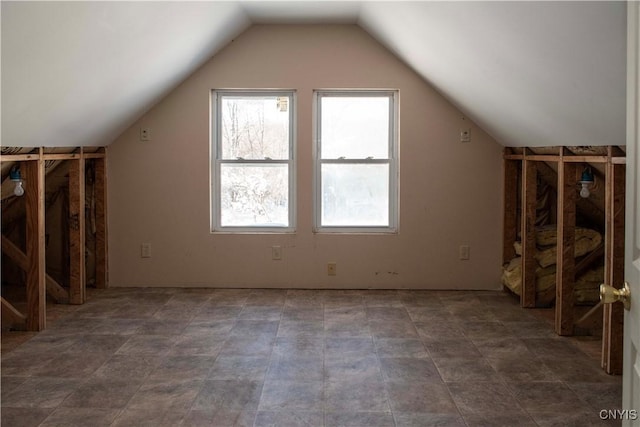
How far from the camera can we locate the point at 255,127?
5.95m

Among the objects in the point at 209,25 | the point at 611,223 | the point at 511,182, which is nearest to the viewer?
the point at 611,223

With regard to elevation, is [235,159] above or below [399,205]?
above

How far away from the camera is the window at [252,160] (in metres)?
5.92

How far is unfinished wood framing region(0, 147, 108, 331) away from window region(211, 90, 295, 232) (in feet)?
3.36

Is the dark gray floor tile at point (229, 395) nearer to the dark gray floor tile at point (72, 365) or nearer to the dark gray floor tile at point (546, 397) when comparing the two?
the dark gray floor tile at point (72, 365)

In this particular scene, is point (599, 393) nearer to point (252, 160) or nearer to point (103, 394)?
point (103, 394)

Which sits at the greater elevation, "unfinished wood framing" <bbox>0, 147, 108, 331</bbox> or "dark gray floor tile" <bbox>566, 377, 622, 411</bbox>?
"unfinished wood framing" <bbox>0, 147, 108, 331</bbox>

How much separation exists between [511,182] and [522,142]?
0.70 m

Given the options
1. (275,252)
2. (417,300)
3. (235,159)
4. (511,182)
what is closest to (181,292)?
(275,252)

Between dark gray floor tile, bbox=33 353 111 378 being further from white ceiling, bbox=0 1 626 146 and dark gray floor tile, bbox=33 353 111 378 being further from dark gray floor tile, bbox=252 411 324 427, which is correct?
white ceiling, bbox=0 1 626 146

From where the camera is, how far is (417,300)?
549 cm

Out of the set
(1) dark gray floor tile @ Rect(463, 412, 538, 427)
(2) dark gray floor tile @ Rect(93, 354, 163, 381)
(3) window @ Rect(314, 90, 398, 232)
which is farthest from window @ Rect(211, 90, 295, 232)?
(1) dark gray floor tile @ Rect(463, 412, 538, 427)

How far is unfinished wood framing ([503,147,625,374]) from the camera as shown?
369 cm

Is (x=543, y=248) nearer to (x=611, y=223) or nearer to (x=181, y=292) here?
(x=611, y=223)
